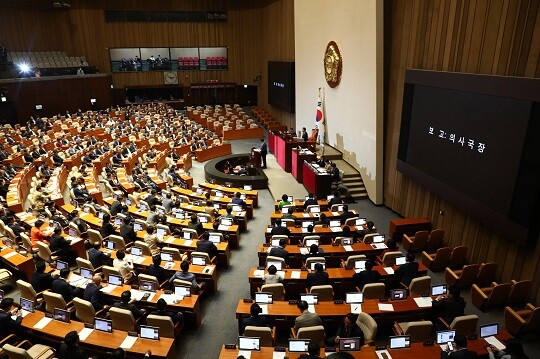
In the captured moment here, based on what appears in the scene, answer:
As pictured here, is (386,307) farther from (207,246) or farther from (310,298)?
(207,246)

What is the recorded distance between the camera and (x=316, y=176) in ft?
47.0

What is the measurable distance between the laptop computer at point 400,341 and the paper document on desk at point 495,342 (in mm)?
1283

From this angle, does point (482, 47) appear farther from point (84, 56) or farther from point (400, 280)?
point (84, 56)

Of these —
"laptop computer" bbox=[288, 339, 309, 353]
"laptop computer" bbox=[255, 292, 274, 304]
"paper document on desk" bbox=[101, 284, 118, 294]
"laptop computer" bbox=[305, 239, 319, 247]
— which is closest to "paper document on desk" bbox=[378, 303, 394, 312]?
"laptop computer" bbox=[288, 339, 309, 353]

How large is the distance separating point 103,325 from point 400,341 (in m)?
4.72

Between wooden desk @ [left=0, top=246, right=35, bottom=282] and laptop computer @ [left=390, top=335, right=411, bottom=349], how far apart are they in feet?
25.8

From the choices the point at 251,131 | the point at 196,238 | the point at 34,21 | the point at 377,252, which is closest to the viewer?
the point at 377,252

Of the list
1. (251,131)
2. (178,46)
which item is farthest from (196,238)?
(178,46)

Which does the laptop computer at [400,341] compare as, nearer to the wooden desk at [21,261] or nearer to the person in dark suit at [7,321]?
the person in dark suit at [7,321]

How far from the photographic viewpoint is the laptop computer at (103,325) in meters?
6.53

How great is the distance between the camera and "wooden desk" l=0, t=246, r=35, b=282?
8.92m

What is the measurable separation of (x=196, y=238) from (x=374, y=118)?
7.45m

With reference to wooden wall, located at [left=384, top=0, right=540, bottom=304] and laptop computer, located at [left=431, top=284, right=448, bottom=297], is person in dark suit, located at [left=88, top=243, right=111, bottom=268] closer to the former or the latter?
laptop computer, located at [left=431, top=284, right=448, bottom=297]

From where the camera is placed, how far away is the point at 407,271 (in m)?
8.27
